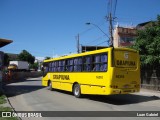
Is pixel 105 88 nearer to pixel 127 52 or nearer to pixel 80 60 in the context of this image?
pixel 127 52

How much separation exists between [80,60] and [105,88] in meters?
3.54

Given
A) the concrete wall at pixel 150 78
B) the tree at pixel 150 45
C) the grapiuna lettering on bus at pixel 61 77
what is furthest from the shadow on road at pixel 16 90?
the tree at pixel 150 45

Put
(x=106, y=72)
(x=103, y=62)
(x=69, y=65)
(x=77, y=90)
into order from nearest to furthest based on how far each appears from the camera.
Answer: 1. (x=106, y=72)
2. (x=103, y=62)
3. (x=77, y=90)
4. (x=69, y=65)

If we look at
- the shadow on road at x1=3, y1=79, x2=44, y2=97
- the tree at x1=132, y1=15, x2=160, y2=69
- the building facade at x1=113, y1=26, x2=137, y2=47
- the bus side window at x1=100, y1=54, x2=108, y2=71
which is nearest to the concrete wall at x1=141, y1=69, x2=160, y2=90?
the tree at x1=132, y1=15, x2=160, y2=69

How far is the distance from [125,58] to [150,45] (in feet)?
29.3

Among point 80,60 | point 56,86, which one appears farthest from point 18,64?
point 80,60

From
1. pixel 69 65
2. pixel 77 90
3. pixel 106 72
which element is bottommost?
pixel 77 90

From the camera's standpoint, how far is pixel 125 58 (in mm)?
15367

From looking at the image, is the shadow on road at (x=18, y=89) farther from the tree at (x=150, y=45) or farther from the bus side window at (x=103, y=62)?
the tree at (x=150, y=45)

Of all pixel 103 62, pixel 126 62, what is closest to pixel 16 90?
pixel 103 62

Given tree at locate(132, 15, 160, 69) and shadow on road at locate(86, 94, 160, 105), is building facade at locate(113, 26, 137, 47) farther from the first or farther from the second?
shadow on road at locate(86, 94, 160, 105)

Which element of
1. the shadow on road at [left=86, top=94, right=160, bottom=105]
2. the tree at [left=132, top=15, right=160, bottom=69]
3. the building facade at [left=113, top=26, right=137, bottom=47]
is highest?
the building facade at [left=113, top=26, right=137, bottom=47]

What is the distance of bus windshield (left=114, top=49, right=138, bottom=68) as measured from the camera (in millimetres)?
14945

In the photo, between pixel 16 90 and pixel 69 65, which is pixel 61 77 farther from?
pixel 16 90
